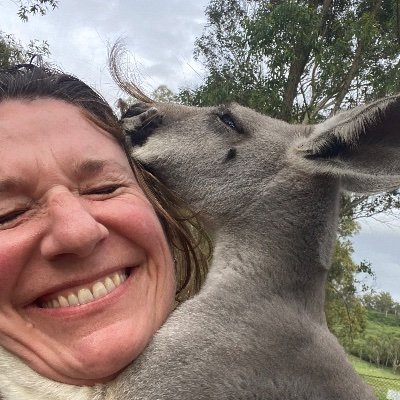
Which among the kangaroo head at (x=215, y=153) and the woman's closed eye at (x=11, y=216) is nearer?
the woman's closed eye at (x=11, y=216)

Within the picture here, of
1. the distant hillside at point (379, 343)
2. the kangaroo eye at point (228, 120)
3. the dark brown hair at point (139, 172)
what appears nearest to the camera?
the dark brown hair at point (139, 172)

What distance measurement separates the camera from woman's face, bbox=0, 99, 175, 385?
199cm

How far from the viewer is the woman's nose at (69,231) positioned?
1.96 meters

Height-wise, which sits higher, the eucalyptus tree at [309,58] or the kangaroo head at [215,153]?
the eucalyptus tree at [309,58]

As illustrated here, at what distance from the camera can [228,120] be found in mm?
3521

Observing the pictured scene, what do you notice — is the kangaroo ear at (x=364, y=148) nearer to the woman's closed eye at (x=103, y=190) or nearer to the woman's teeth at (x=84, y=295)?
the woman's closed eye at (x=103, y=190)

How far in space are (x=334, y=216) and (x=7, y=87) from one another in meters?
1.64

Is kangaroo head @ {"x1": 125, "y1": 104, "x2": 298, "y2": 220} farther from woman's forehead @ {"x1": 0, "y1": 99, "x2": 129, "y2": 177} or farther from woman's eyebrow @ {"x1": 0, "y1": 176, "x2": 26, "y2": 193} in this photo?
woman's eyebrow @ {"x1": 0, "y1": 176, "x2": 26, "y2": 193}

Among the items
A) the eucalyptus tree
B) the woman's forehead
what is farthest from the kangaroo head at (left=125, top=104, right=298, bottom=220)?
the eucalyptus tree

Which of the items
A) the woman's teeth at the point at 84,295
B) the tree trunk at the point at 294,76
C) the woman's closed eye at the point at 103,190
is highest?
the tree trunk at the point at 294,76

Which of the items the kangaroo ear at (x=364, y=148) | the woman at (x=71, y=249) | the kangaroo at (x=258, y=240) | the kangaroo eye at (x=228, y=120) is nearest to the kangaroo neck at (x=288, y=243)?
the kangaroo at (x=258, y=240)

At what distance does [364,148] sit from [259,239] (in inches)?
25.1

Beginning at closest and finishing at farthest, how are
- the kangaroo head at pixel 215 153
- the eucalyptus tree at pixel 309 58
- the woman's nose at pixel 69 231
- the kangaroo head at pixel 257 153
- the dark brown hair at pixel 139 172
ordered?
the woman's nose at pixel 69 231 < the dark brown hair at pixel 139 172 < the kangaroo head at pixel 257 153 < the kangaroo head at pixel 215 153 < the eucalyptus tree at pixel 309 58

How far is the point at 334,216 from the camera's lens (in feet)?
9.96
